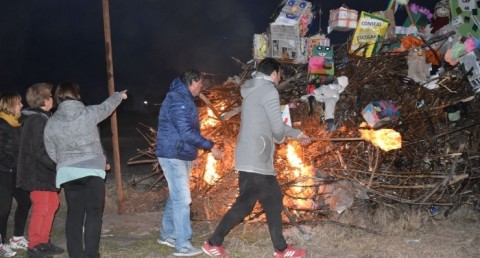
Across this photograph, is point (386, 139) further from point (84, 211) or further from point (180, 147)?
point (84, 211)

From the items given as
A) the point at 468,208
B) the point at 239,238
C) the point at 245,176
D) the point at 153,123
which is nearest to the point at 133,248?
the point at 239,238

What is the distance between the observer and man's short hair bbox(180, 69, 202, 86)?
16.2ft

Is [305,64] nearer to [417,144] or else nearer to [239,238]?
[417,144]

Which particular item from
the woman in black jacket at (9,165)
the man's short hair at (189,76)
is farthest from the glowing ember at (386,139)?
the woman in black jacket at (9,165)

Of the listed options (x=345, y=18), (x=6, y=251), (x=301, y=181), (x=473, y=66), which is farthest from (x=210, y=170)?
(x=473, y=66)

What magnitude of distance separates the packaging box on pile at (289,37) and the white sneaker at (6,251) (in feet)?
14.4

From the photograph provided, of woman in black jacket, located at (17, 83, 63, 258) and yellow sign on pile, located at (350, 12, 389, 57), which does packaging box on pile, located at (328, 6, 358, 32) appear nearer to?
yellow sign on pile, located at (350, 12, 389, 57)

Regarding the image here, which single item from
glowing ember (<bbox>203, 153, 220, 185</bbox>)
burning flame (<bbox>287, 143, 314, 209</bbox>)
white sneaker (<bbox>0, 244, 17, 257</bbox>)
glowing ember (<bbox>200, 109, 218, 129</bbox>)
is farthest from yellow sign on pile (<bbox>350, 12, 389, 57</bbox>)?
white sneaker (<bbox>0, 244, 17, 257</bbox>)

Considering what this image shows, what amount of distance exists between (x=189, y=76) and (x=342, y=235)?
256cm

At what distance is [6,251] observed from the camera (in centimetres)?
516

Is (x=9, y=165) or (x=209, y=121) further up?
(x=209, y=121)

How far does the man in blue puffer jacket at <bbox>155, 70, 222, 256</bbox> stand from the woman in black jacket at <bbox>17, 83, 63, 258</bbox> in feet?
3.88

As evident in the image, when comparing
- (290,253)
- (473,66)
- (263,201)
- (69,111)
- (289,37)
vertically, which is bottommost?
(290,253)

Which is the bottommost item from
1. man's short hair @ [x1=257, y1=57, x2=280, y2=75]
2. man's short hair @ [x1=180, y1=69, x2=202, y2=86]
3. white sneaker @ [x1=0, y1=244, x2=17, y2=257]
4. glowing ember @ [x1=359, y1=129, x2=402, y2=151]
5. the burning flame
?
white sneaker @ [x1=0, y1=244, x2=17, y2=257]
